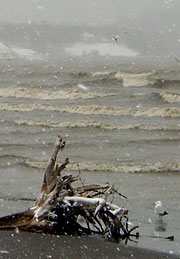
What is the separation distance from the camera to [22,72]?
1321 inches

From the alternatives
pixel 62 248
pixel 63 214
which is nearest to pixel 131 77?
pixel 63 214

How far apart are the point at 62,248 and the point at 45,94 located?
21.2 meters

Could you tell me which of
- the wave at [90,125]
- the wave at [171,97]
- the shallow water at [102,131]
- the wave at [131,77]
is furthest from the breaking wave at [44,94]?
the wave at [90,125]

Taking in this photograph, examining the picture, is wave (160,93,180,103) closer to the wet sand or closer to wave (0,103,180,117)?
wave (0,103,180,117)

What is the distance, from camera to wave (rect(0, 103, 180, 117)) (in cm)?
2231

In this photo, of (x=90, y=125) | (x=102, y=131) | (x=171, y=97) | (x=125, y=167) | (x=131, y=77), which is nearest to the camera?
(x=125, y=167)

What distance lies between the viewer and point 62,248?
267 inches

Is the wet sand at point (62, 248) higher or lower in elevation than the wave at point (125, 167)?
lower

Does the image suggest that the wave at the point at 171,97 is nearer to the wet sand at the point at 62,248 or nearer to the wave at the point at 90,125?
the wave at the point at 90,125

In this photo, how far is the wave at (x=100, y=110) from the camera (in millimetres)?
22312

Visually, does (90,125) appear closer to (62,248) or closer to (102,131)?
(102,131)

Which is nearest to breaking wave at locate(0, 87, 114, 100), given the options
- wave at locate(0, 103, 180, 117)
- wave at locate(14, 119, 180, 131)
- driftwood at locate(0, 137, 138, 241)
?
wave at locate(0, 103, 180, 117)

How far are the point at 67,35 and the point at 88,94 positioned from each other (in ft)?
296

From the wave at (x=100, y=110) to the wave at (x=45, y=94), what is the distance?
1.49 m
